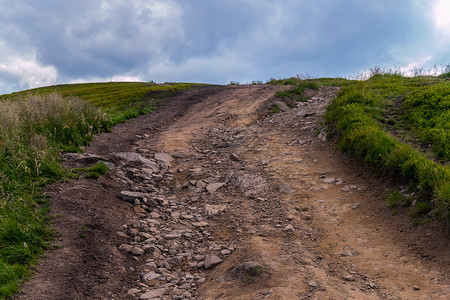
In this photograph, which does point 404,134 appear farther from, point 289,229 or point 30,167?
point 30,167

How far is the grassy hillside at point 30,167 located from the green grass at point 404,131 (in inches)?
301

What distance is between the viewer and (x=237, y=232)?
7.39m

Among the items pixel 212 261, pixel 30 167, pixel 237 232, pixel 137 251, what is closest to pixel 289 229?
pixel 237 232

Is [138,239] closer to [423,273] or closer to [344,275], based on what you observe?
[344,275]

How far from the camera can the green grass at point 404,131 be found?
6922 millimetres

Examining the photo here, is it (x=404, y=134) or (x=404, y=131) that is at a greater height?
(x=404, y=131)

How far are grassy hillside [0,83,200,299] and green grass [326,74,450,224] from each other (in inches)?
301

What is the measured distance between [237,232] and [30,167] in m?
5.98

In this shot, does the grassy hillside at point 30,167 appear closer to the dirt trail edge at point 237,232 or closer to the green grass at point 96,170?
the green grass at point 96,170

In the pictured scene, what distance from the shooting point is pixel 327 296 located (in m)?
4.82

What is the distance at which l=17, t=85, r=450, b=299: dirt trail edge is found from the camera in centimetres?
536

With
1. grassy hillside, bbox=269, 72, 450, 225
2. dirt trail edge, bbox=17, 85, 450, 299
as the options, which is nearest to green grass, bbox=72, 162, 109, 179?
dirt trail edge, bbox=17, 85, 450, 299

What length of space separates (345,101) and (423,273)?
29.9ft

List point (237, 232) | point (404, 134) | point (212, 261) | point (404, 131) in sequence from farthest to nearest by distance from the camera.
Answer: point (404, 131)
point (404, 134)
point (237, 232)
point (212, 261)
